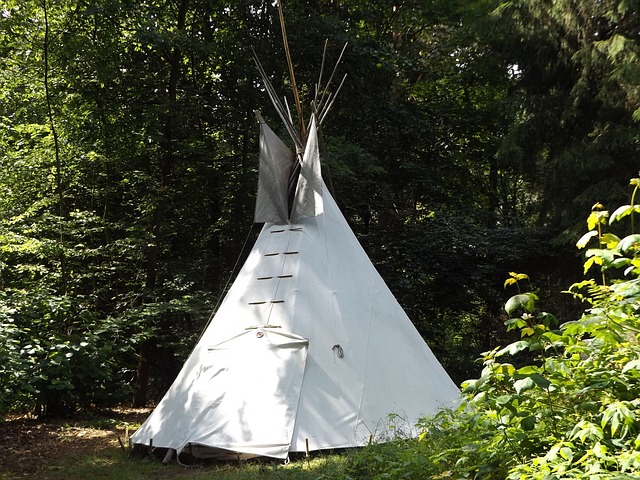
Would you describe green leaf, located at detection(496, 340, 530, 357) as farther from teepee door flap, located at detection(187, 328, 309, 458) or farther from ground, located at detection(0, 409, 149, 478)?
ground, located at detection(0, 409, 149, 478)

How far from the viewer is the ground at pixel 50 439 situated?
21.4 ft

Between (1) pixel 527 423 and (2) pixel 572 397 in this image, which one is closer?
(1) pixel 527 423

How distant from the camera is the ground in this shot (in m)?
6.52

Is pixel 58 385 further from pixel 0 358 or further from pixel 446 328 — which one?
pixel 446 328

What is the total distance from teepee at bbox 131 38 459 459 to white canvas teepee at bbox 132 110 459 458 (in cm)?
1

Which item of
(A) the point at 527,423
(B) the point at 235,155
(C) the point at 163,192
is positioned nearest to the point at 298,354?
(A) the point at 527,423

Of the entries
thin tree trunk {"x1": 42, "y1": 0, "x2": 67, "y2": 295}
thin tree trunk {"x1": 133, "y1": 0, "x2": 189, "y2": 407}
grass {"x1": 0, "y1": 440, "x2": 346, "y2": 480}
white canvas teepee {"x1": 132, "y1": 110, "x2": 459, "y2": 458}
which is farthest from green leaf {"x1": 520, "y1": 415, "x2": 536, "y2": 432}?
thin tree trunk {"x1": 133, "y1": 0, "x2": 189, "y2": 407}

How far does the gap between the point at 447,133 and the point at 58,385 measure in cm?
905

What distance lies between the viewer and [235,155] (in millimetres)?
12094

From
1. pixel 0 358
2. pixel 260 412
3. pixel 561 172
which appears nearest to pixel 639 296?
pixel 260 412

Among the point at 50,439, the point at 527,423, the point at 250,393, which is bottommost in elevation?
the point at 50,439

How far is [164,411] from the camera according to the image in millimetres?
6648

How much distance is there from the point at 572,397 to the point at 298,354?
4.00 meters

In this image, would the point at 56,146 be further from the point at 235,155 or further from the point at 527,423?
the point at 527,423
